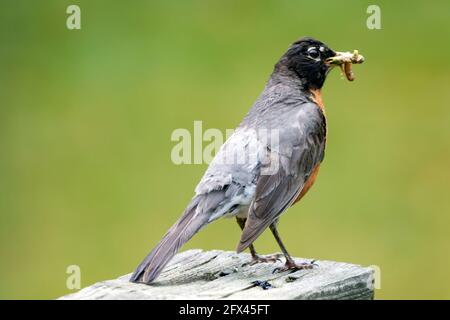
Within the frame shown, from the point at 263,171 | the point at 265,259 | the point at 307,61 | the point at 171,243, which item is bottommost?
the point at 265,259

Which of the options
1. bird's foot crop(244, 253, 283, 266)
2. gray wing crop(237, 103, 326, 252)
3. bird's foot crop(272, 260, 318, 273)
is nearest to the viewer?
bird's foot crop(272, 260, 318, 273)

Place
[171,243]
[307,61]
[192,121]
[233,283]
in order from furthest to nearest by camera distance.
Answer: [192,121] < [307,61] < [171,243] < [233,283]

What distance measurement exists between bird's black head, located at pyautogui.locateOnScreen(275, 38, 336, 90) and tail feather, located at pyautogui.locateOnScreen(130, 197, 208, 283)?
178 centimetres

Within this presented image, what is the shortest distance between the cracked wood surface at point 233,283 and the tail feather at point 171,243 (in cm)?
7

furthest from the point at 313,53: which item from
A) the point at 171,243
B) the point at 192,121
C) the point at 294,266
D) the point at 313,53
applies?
the point at 192,121

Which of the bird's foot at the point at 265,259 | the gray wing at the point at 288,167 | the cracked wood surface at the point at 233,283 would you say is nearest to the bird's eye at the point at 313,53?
the gray wing at the point at 288,167

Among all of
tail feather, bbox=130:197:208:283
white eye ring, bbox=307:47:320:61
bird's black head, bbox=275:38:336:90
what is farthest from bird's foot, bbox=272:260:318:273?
white eye ring, bbox=307:47:320:61

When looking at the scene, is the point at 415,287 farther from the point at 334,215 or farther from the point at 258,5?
the point at 258,5

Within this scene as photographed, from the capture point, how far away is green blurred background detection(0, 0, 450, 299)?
1059 centimetres

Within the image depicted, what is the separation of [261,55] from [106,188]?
10.4ft

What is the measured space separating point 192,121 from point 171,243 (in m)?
6.30

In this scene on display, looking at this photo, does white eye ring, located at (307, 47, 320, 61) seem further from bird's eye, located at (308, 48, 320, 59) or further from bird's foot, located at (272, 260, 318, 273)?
bird's foot, located at (272, 260, 318, 273)

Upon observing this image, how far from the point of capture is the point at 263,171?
6.48 m

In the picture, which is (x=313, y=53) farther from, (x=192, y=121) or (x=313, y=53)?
(x=192, y=121)
